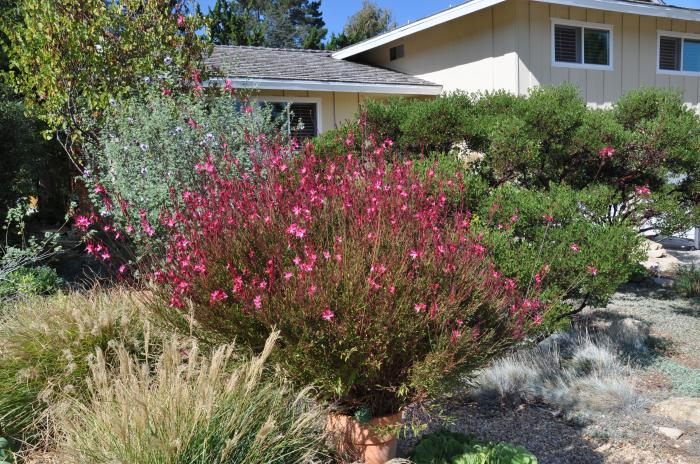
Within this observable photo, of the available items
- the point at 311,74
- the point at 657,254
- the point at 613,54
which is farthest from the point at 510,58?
the point at 657,254

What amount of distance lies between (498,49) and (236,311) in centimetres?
1051

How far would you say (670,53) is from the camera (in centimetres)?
1412

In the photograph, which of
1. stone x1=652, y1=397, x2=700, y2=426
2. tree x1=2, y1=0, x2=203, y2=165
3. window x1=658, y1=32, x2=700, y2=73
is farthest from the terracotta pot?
window x1=658, y1=32, x2=700, y2=73

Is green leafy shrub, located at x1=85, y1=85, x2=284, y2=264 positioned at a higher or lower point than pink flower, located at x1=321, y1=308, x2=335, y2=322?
higher

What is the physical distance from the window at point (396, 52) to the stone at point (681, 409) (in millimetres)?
12089

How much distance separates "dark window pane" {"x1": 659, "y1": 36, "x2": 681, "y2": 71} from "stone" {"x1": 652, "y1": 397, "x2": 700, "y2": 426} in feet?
37.8

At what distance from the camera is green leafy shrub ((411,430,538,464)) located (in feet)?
9.55

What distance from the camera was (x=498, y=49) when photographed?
1212cm

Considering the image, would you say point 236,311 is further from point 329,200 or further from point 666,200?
point 666,200

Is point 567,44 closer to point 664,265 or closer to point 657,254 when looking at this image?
point 657,254

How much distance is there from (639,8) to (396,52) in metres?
5.59

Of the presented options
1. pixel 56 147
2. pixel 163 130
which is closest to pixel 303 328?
pixel 163 130

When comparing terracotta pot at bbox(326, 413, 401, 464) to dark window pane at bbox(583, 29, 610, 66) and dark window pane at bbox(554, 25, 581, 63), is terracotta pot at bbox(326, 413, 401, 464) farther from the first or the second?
dark window pane at bbox(583, 29, 610, 66)

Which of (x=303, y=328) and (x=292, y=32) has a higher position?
(x=292, y=32)
